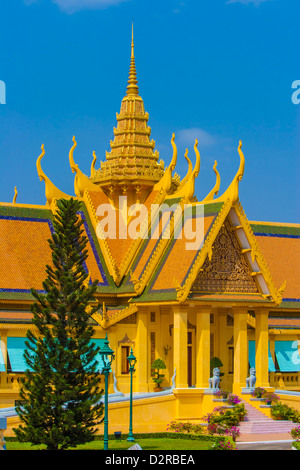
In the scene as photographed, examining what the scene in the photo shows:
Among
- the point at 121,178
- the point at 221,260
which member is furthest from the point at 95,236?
the point at 221,260

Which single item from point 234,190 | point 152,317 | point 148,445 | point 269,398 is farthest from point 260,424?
point 234,190

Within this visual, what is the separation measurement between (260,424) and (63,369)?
913 cm

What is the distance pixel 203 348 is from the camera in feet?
154

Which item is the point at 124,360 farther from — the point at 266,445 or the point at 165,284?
the point at 266,445

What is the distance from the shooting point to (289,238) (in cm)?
5606

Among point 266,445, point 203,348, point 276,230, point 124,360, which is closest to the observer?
point 266,445

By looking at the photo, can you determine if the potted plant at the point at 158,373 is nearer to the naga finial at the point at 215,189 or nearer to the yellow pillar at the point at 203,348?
the yellow pillar at the point at 203,348

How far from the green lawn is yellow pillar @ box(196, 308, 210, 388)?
4363 mm

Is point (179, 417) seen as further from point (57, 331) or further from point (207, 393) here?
point (57, 331)

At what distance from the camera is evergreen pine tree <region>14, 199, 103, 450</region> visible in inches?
1495

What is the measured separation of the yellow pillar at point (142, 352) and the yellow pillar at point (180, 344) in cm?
171

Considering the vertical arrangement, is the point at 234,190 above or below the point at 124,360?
above

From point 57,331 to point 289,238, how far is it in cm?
1926

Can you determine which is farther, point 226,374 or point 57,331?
point 226,374
